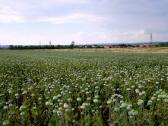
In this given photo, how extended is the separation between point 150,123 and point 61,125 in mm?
1797

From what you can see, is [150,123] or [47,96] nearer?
[150,123]

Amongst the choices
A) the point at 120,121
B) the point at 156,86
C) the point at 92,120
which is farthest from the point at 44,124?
the point at 156,86

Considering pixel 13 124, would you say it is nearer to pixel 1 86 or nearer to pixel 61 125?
pixel 61 125

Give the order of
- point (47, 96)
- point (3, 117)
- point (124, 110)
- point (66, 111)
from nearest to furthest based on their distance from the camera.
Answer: point (124, 110)
point (66, 111)
point (3, 117)
point (47, 96)

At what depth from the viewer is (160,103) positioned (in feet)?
27.9

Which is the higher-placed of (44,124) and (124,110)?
(124,110)

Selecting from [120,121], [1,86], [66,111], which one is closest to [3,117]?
[66,111]

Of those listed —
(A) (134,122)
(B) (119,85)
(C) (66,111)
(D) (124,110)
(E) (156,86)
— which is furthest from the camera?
(B) (119,85)

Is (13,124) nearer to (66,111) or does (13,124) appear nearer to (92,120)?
(66,111)

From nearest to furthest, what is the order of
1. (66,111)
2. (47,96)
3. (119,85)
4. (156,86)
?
1. (66,111)
2. (47,96)
3. (156,86)
4. (119,85)

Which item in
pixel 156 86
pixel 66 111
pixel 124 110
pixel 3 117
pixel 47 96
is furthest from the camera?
pixel 156 86

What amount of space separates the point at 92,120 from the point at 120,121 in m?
0.67

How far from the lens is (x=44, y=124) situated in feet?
28.1

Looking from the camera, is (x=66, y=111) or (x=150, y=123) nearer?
(x=150, y=123)
